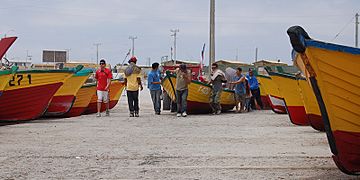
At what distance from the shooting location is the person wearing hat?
13886 mm

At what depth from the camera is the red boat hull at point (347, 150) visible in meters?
5.30

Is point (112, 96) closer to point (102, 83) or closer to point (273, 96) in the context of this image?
point (102, 83)

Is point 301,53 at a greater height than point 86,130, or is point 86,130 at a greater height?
point 301,53

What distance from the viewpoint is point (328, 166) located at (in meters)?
6.35

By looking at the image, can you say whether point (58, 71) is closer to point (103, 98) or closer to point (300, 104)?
point (103, 98)

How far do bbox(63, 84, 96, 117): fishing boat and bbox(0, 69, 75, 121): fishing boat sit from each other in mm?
1913

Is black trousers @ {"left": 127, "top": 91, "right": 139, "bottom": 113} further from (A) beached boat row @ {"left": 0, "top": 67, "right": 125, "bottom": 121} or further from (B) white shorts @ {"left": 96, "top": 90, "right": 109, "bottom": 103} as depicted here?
(A) beached boat row @ {"left": 0, "top": 67, "right": 125, "bottom": 121}

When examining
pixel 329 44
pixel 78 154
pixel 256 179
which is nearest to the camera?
pixel 329 44

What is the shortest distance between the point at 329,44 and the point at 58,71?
27.3 ft

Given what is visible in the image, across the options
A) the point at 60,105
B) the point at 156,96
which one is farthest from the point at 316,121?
the point at 60,105

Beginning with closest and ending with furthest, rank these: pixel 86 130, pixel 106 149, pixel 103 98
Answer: pixel 106 149 < pixel 86 130 < pixel 103 98

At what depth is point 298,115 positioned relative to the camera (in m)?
10.9

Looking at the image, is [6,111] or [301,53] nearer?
[301,53]

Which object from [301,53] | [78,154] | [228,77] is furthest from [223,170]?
[228,77]
